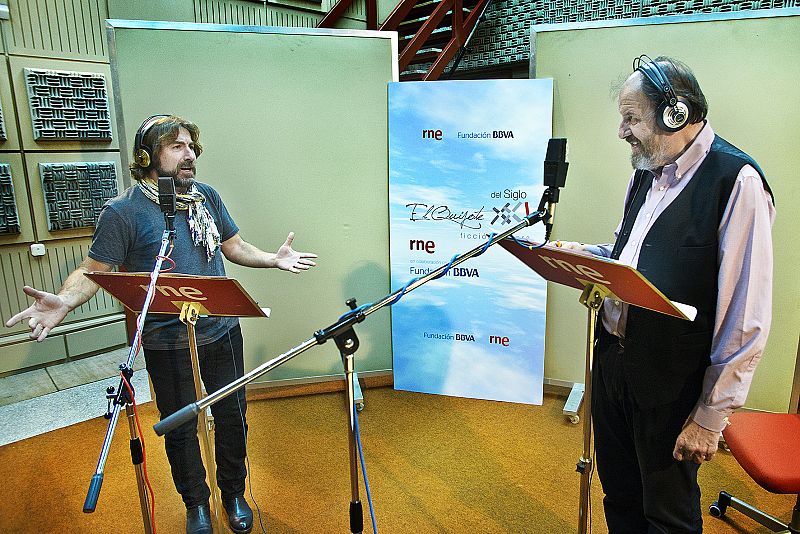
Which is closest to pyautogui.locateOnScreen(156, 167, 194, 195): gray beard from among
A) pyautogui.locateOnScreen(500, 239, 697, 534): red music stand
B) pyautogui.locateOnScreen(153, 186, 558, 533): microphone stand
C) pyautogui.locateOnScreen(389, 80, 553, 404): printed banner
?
pyautogui.locateOnScreen(153, 186, 558, 533): microphone stand

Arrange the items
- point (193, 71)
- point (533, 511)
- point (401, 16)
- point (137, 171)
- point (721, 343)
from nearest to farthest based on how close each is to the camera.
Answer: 1. point (721, 343)
2. point (137, 171)
3. point (533, 511)
4. point (193, 71)
5. point (401, 16)

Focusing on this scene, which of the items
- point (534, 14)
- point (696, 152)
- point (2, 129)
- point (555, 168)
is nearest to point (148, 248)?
point (555, 168)

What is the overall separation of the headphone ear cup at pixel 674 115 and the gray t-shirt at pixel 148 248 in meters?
1.53

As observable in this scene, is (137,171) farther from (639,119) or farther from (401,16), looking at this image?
(401,16)

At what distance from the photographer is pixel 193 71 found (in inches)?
106

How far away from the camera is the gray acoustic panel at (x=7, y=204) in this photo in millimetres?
3299

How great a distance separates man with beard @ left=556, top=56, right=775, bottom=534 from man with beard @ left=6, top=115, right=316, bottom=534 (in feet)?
3.66

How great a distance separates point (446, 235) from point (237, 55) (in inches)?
57.6

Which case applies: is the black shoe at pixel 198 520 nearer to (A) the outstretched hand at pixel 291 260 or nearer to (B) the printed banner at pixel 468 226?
(A) the outstretched hand at pixel 291 260

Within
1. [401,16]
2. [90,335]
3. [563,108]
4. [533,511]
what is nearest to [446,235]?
[563,108]

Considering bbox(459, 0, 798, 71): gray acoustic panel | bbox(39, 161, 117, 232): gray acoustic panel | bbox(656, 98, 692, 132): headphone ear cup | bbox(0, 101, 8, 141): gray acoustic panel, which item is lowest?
bbox(39, 161, 117, 232): gray acoustic panel

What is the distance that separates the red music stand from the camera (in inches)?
41.9

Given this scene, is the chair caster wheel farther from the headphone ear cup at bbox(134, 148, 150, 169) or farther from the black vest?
the headphone ear cup at bbox(134, 148, 150, 169)

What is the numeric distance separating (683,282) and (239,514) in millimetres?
1838
